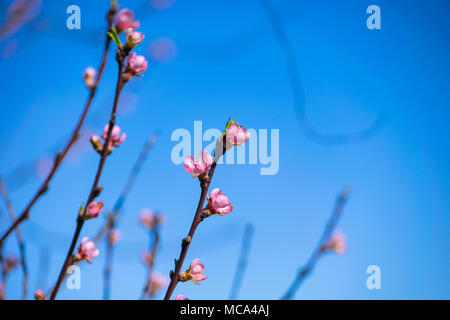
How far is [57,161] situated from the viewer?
1007mm

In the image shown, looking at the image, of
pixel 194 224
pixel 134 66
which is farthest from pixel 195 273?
pixel 134 66

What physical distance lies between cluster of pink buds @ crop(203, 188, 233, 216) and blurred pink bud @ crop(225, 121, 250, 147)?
0.14m

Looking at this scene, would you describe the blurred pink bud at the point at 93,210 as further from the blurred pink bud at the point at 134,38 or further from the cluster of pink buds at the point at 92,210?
the blurred pink bud at the point at 134,38

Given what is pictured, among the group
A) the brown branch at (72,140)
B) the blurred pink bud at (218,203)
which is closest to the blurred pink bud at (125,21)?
the brown branch at (72,140)

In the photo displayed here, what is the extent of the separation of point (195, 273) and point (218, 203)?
0.70 ft

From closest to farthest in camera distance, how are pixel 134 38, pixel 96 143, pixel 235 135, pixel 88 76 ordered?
1. pixel 235 135
2. pixel 134 38
3. pixel 96 143
4. pixel 88 76

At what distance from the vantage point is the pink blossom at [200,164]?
32.9 inches

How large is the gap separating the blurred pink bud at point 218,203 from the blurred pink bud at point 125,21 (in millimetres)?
607

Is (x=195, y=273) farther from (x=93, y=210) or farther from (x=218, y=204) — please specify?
(x=93, y=210)

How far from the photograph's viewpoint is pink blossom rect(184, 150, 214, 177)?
836 millimetres

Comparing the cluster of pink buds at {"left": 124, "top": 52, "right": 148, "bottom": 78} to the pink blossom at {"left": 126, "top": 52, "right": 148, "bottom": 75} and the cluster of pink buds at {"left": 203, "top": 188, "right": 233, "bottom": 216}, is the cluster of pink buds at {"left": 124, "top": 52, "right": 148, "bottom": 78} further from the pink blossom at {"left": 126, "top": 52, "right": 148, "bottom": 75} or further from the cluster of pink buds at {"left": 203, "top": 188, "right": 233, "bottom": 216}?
the cluster of pink buds at {"left": 203, "top": 188, "right": 233, "bottom": 216}

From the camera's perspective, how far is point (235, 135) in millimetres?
801
